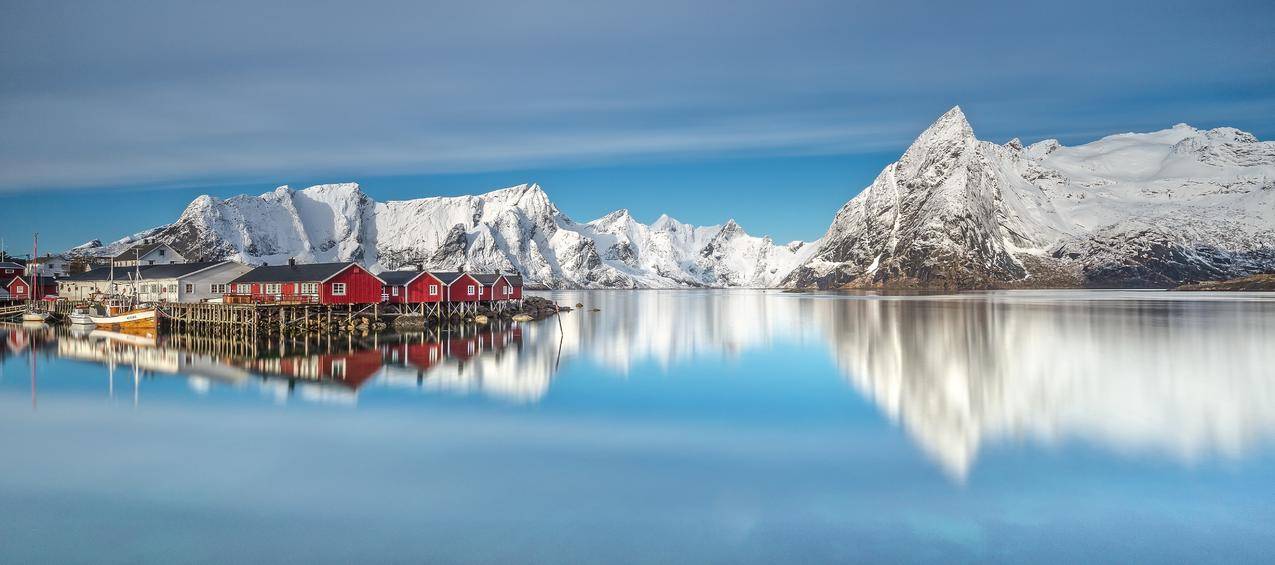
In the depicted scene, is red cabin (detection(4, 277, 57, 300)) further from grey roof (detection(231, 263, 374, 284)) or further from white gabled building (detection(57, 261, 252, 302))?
grey roof (detection(231, 263, 374, 284))

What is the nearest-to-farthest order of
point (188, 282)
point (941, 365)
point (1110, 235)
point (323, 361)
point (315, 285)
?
point (941, 365)
point (323, 361)
point (315, 285)
point (188, 282)
point (1110, 235)

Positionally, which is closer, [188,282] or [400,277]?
[188,282]

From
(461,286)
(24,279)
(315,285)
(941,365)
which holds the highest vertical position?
(24,279)

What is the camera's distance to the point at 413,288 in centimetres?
5838

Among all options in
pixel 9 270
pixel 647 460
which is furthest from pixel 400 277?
pixel 647 460

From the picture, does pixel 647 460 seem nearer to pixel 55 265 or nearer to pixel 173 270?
pixel 173 270

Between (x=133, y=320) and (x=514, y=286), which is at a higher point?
(x=514, y=286)

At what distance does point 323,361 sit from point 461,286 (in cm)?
3104

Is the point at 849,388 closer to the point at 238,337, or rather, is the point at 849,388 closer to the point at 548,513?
the point at 548,513

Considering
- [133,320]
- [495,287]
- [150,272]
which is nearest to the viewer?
[133,320]

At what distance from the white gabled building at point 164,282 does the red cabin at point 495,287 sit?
Result: 18.2 m

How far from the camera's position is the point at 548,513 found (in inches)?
456

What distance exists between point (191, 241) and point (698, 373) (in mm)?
206563

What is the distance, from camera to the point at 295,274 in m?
53.1
